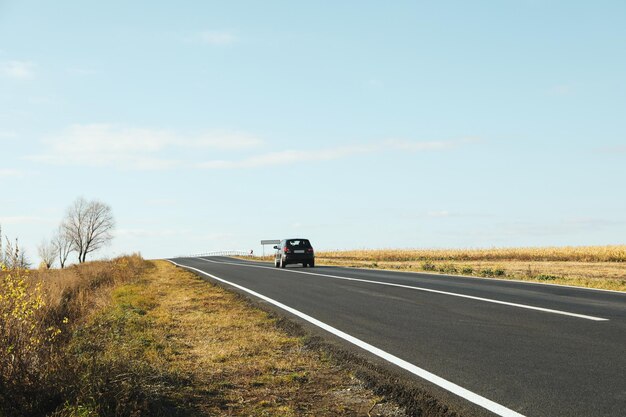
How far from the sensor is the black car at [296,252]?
3272cm

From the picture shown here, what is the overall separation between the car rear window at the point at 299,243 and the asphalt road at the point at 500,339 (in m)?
18.2

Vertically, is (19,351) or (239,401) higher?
(19,351)

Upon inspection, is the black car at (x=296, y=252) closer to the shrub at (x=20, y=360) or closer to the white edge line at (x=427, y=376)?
the white edge line at (x=427, y=376)

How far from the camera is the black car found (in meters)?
32.7

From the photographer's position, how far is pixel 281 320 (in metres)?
10.2

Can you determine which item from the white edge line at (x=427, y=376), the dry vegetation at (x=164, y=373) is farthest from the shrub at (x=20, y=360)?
the white edge line at (x=427, y=376)

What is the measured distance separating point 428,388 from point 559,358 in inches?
78.9

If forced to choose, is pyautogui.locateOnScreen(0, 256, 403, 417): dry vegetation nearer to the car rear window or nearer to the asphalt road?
the asphalt road

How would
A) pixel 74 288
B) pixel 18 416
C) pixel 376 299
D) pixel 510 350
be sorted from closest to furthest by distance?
pixel 18 416 → pixel 510 350 → pixel 376 299 → pixel 74 288

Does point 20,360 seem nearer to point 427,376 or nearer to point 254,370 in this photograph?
point 254,370

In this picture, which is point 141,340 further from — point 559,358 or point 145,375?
point 559,358

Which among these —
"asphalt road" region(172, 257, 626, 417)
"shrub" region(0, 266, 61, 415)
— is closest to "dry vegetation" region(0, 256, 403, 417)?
"shrub" region(0, 266, 61, 415)

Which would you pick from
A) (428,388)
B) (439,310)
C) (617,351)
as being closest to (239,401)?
(428,388)

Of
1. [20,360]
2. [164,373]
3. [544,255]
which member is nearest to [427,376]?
[164,373]
